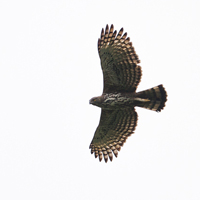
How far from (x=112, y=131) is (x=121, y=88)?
1.67 meters

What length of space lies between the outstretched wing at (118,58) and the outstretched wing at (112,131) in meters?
1.20

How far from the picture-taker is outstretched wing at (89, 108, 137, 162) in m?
14.8

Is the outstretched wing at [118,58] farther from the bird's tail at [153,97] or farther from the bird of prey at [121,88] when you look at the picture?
the bird's tail at [153,97]

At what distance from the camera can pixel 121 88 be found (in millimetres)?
14109

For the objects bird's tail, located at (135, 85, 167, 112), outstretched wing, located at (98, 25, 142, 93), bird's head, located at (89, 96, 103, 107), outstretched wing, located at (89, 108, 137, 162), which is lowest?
outstretched wing, located at (89, 108, 137, 162)

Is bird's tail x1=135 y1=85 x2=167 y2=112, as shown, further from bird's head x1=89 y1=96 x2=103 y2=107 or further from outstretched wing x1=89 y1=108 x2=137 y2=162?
bird's head x1=89 y1=96 x2=103 y2=107

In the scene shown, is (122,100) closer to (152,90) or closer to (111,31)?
(152,90)

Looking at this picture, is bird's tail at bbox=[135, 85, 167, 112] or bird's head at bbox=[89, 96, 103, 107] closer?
bird's tail at bbox=[135, 85, 167, 112]

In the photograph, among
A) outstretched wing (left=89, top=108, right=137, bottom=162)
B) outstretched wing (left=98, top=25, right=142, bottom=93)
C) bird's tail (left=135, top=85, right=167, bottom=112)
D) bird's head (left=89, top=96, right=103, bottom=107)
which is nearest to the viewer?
outstretched wing (left=98, top=25, right=142, bottom=93)

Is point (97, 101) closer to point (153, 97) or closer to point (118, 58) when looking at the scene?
point (118, 58)

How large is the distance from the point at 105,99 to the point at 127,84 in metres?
0.76

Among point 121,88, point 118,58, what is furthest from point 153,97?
point 118,58

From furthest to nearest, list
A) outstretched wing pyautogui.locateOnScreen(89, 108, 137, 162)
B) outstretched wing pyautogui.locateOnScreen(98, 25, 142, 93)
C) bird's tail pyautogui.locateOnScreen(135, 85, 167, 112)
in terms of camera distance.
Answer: outstretched wing pyautogui.locateOnScreen(89, 108, 137, 162)
bird's tail pyautogui.locateOnScreen(135, 85, 167, 112)
outstretched wing pyautogui.locateOnScreen(98, 25, 142, 93)

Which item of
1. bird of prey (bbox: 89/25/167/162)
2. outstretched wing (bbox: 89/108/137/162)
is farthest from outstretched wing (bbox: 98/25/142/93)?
outstretched wing (bbox: 89/108/137/162)
